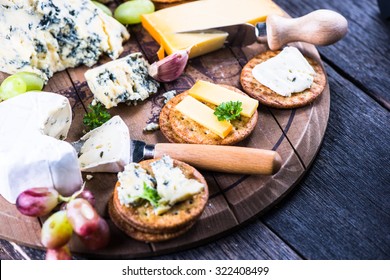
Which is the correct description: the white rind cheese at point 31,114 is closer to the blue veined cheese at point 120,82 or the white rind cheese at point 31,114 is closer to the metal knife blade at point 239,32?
the blue veined cheese at point 120,82

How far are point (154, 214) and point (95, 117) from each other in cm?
58

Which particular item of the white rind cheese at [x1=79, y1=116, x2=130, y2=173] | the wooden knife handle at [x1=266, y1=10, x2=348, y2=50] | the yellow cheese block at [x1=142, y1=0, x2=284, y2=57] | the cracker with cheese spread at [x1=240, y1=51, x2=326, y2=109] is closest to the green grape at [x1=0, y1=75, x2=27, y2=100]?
the white rind cheese at [x1=79, y1=116, x2=130, y2=173]

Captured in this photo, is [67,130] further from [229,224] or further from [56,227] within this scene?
[229,224]

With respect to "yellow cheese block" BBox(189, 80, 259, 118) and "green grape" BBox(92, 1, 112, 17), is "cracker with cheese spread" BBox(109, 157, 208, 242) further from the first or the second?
"green grape" BBox(92, 1, 112, 17)

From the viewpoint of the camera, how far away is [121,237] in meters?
1.88

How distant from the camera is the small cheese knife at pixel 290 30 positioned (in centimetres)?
239

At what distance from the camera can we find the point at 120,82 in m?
2.33

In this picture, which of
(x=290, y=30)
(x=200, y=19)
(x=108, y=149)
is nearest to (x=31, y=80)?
(x=108, y=149)

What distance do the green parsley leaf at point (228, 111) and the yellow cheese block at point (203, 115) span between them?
18 mm

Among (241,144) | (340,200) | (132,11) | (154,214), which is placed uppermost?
(132,11)

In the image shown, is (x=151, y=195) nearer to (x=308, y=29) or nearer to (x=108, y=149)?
(x=108, y=149)
